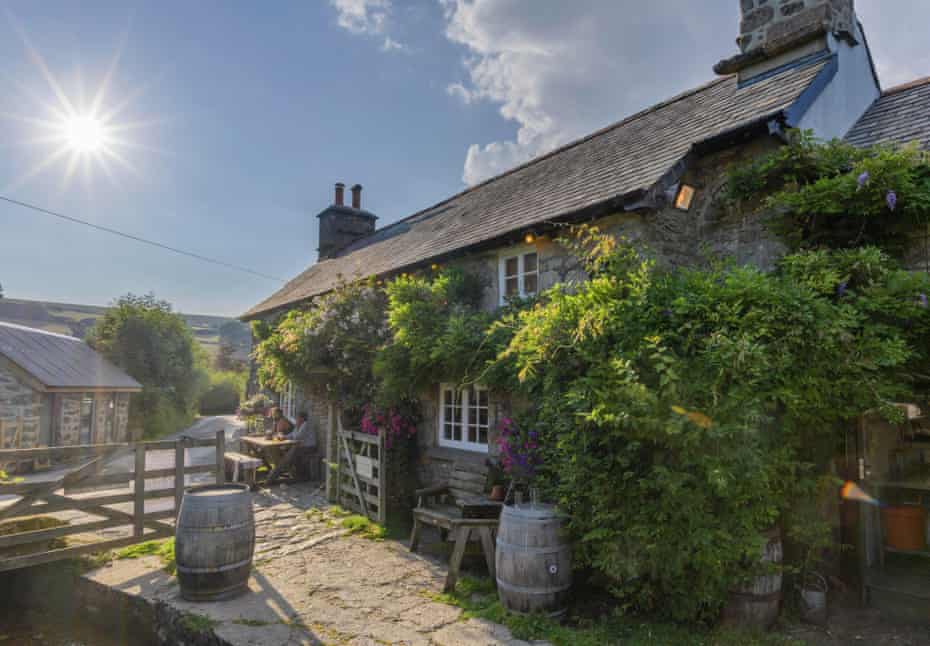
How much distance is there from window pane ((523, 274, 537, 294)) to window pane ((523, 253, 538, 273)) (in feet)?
0.34

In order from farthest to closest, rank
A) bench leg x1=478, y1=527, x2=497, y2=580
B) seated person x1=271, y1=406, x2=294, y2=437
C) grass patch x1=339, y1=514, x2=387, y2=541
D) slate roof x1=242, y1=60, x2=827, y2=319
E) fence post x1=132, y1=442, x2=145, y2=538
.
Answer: seated person x1=271, y1=406, x2=294, y2=437 < grass patch x1=339, y1=514, x2=387, y2=541 < slate roof x1=242, y1=60, x2=827, y2=319 < fence post x1=132, y1=442, x2=145, y2=538 < bench leg x1=478, y1=527, x2=497, y2=580

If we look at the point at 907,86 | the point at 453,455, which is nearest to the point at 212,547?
the point at 453,455

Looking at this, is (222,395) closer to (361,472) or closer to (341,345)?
(341,345)

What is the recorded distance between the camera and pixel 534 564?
4.77 m

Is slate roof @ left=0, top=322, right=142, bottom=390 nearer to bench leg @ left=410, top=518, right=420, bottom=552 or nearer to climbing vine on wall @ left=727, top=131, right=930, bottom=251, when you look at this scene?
bench leg @ left=410, top=518, right=420, bottom=552

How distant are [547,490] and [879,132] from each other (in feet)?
22.2

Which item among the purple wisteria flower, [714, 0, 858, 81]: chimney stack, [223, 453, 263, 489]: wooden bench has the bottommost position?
[223, 453, 263, 489]: wooden bench

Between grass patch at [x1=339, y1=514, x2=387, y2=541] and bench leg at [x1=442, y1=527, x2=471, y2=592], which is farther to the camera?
grass patch at [x1=339, y1=514, x2=387, y2=541]

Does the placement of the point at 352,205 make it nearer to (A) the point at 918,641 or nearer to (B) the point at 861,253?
(B) the point at 861,253

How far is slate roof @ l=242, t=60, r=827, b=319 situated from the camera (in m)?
7.41

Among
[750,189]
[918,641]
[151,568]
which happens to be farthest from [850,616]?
[151,568]

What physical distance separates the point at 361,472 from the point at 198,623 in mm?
4010

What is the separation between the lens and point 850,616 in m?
4.88

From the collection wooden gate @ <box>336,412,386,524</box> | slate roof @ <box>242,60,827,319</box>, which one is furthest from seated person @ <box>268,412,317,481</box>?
slate roof @ <box>242,60,827,319</box>
